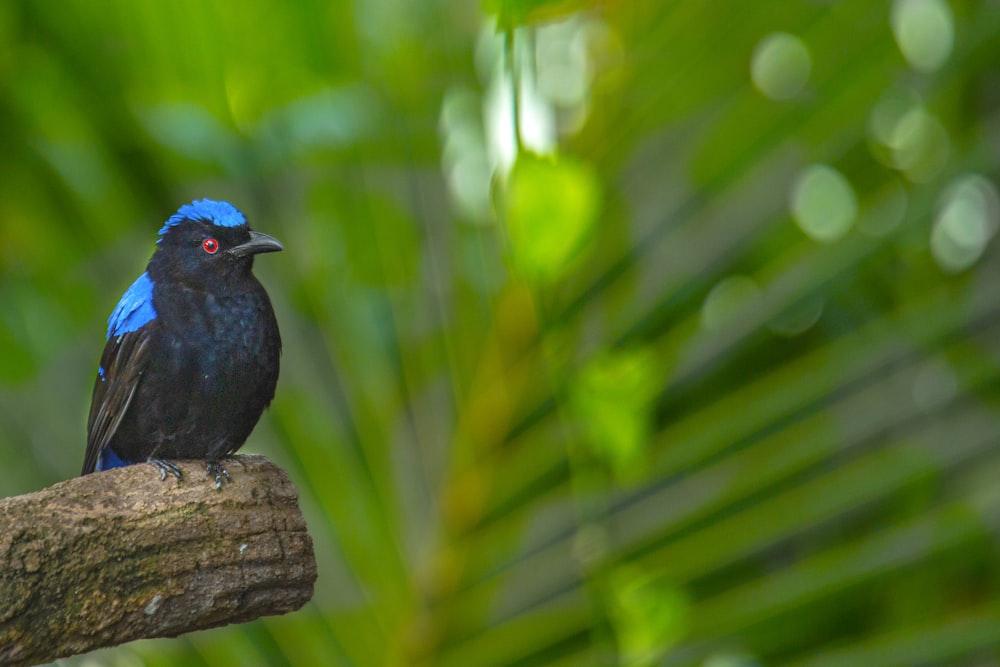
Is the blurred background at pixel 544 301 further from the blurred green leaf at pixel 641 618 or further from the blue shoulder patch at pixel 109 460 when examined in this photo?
the blue shoulder patch at pixel 109 460

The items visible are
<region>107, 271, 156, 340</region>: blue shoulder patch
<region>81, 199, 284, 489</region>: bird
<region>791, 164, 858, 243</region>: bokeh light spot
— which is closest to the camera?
<region>81, 199, 284, 489</region>: bird

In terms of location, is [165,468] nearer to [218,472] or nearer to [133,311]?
[218,472]

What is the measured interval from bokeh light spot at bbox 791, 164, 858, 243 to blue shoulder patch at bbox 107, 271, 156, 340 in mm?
1533

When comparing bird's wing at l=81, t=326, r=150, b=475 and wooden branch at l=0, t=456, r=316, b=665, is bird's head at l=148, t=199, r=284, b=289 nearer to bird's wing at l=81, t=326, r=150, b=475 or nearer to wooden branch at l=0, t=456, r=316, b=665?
bird's wing at l=81, t=326, r=150, b=475

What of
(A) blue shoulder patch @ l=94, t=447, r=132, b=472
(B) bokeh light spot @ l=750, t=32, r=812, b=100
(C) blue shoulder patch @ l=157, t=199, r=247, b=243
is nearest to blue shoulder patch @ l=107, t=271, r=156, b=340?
(C) blue shoulder patch @ l=157, t=199, r=247, b=243

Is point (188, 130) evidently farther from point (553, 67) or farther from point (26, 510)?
point (26, 510)

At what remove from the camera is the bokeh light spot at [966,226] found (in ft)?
9.72

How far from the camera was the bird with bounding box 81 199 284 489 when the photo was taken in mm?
2070

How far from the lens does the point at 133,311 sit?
229 centimetres

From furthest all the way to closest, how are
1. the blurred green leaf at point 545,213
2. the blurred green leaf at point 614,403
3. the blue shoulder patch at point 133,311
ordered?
the blue shoulder patch at point 133,311 < the blurred green leaf at point 614,403 < the blurred green leaf at point 545,213

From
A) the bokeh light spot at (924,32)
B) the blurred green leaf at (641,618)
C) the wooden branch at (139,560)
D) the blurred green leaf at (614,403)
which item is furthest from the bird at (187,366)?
the bokeh light spot at (924,32)

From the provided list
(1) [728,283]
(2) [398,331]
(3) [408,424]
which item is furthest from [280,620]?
(1) [728,283]

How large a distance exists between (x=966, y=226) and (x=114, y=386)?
227cm

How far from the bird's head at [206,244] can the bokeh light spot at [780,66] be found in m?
1.26
